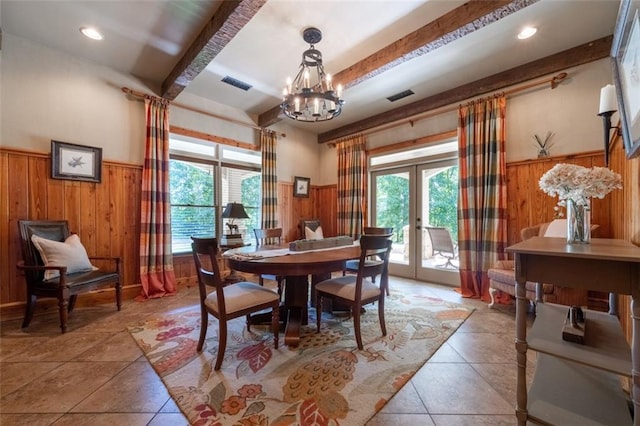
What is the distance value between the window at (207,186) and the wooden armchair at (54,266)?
1171mm

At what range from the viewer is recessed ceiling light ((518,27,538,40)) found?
251cm

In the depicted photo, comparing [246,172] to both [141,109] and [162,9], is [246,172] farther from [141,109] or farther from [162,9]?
[162,9]

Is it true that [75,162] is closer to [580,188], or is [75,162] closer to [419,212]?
[580,188]

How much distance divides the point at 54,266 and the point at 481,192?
4.66 metres

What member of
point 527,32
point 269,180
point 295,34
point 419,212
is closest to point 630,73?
point 527,32

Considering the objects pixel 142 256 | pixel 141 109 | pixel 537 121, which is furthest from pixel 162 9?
pixel 537 121

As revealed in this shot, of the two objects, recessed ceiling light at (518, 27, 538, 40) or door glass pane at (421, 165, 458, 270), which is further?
door glass pane at (421, 165, 458, 270)

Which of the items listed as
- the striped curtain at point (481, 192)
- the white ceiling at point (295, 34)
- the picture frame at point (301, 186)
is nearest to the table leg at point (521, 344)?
the white ceiling at point (295, 34)

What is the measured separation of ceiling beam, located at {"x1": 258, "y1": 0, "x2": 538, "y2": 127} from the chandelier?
24.7 inches

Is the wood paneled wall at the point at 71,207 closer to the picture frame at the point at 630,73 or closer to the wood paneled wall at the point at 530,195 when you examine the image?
the picture frame at the point at 630,73

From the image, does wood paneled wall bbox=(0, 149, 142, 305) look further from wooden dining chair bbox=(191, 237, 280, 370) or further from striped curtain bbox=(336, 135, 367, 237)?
striped curtain bbox=(336, 135, 367, 237)

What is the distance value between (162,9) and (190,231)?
272 centimetres

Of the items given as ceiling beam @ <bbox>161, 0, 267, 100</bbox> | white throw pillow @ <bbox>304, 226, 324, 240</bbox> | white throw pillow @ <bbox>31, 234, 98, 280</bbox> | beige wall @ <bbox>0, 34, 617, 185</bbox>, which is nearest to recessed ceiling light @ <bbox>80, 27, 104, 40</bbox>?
beige wall @ <bbox>0, 34, 617, 185</bbox>

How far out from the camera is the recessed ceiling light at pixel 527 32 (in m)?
2.51
